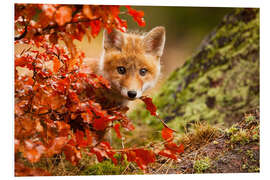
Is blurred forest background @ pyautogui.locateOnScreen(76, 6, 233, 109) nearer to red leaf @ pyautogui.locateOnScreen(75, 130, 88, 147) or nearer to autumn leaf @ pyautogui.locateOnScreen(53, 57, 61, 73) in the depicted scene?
autumn leaf @ pyautogui.locateOnScreen(53, 57, 61, 73)

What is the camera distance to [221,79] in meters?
3.44

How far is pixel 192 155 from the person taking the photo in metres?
2.24

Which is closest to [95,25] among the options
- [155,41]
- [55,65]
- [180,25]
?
[55,65]

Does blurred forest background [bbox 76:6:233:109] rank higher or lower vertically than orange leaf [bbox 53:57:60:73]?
higher

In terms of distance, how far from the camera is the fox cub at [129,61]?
2.21 meters

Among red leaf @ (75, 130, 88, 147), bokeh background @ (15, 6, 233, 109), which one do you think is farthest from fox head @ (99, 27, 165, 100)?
bokeh background @ (15, 6, 233, 109)

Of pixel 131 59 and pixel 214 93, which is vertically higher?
pixel 131 59

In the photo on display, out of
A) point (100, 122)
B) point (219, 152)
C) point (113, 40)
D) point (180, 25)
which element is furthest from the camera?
point (180, 25)

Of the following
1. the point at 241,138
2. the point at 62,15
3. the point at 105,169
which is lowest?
the point at 105,169

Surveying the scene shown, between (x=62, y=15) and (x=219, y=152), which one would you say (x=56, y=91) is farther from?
(x=219, y=152)

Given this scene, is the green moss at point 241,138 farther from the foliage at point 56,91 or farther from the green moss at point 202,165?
the foliage at point 56,91

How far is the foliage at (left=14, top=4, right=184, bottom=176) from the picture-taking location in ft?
4.83

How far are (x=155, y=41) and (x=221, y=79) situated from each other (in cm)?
140
